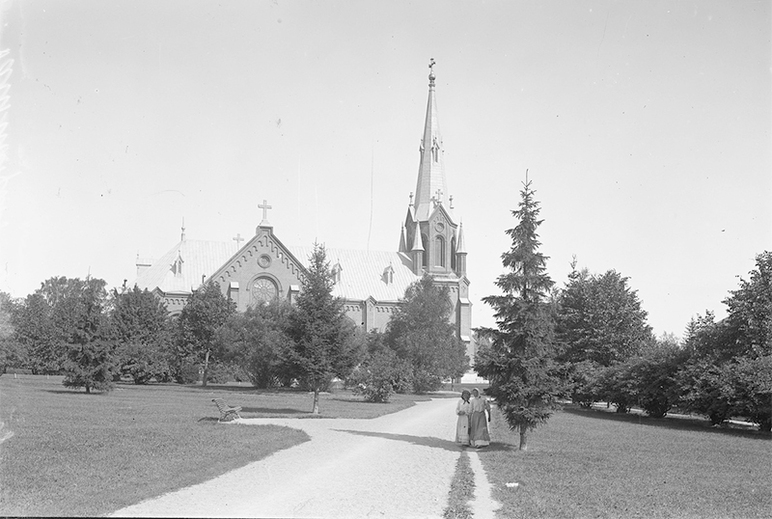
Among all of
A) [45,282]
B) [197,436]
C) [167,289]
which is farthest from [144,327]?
[45,282]

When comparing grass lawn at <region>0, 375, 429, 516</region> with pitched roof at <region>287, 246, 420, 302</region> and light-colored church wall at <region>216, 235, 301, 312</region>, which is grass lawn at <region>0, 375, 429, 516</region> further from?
pitched roof at <region>287, 246, 420, 302</region>

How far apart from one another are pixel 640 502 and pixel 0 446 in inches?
486

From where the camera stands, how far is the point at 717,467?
15453 mm

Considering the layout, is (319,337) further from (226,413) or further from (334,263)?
(334,263)

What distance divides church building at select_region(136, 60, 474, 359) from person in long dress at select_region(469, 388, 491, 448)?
55.9 meters

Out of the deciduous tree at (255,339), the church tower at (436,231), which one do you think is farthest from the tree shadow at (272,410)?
the church tower at (436,231)

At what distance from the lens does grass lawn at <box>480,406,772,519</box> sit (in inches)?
412

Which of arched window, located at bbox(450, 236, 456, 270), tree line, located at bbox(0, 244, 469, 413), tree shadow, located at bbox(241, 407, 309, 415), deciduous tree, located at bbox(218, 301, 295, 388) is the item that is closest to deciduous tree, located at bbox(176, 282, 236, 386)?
tree line, located at bbox(0, 244, 469, 413)

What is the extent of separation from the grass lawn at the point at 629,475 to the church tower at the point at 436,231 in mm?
61789

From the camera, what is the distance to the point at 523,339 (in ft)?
55.2

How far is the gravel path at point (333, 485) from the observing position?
9320 millimetres

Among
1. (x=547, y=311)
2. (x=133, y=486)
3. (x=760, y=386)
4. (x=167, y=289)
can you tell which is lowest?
(x=133, y=486)

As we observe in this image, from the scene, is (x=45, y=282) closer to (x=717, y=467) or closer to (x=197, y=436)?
(x=197, y=436)

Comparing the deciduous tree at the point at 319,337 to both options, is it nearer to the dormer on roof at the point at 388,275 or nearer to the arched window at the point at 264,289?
the arched window at the point at 264,289
